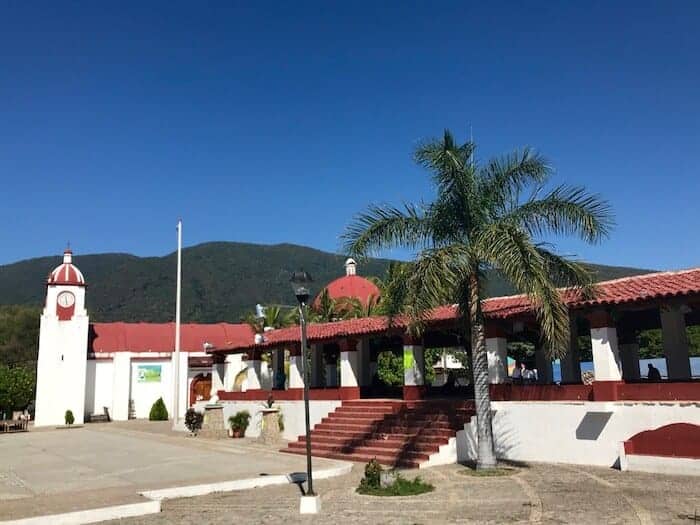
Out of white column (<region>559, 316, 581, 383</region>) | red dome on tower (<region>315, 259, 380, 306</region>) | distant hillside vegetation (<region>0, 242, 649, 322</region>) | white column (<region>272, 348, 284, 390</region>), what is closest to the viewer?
white column (<region>559, 316, 581, 383</region>)

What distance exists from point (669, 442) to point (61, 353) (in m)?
33.6

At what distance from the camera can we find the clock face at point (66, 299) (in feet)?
124

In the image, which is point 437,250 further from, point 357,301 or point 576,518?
point 357,301

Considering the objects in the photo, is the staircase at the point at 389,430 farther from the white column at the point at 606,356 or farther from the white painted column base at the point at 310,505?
the white painted column base at the point at 310,505

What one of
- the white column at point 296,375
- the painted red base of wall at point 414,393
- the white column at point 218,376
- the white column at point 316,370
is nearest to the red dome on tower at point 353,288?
the white column at point 218,376

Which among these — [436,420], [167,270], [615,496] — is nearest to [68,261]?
[436,420]

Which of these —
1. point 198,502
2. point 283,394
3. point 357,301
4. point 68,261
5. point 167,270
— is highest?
point 167,270

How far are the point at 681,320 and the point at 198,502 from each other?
43.0 feet

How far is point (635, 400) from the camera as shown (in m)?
13.0

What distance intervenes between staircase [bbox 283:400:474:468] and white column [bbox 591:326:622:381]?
135 inches

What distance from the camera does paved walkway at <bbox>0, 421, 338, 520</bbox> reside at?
37.2 ft

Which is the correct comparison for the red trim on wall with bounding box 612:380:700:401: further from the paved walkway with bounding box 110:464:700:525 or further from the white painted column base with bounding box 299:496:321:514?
the white painted column base with bounding box 299:496:321:514

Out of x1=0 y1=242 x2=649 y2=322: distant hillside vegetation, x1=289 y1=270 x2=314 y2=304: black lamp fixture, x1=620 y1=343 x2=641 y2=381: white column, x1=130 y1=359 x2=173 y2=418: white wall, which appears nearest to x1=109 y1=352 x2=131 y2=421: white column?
x1=130 y1=359 x2=173 y2=418: white wall

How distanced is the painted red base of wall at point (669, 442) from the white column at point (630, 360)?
8976 mm
